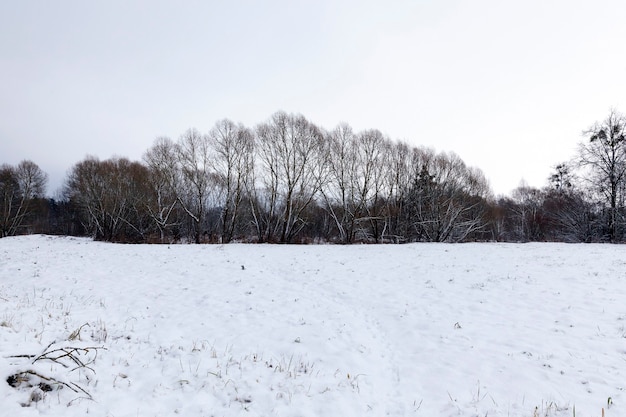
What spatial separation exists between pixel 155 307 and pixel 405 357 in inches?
286

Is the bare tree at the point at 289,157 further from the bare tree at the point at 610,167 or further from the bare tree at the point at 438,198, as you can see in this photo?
the bare tree at the point at 610,167

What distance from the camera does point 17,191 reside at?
50.5 meters

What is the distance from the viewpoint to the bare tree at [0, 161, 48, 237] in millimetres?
48250

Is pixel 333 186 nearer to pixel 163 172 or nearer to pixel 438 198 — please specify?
pixel 438 198

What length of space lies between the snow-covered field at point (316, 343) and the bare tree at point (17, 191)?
50508 millimetres

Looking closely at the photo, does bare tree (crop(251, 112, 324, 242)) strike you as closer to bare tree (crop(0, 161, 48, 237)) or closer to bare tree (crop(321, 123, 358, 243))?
bare tree (crop(321, 123, 358, 243))

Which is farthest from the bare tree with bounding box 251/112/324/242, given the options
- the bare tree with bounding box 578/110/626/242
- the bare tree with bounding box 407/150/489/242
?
the bare tree with bounding box 578/110/626/242

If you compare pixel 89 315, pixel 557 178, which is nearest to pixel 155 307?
pixel 89 315

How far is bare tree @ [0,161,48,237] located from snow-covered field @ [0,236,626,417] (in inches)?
1988

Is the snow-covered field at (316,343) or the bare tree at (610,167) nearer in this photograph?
the snow-covered field at (316,343)

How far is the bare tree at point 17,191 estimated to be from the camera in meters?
48.2

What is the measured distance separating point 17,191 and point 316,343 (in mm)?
66591

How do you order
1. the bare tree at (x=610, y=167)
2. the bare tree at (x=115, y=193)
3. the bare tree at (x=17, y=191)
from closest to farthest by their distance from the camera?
the bare tree at (x=610, y=167) → the bare tree at (x=115, y=193) → the bare tree at (x=17, y=191)

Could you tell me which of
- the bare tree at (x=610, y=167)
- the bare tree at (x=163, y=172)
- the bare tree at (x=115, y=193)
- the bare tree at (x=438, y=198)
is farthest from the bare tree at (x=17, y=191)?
the bare tree at (x=610, y=167)
